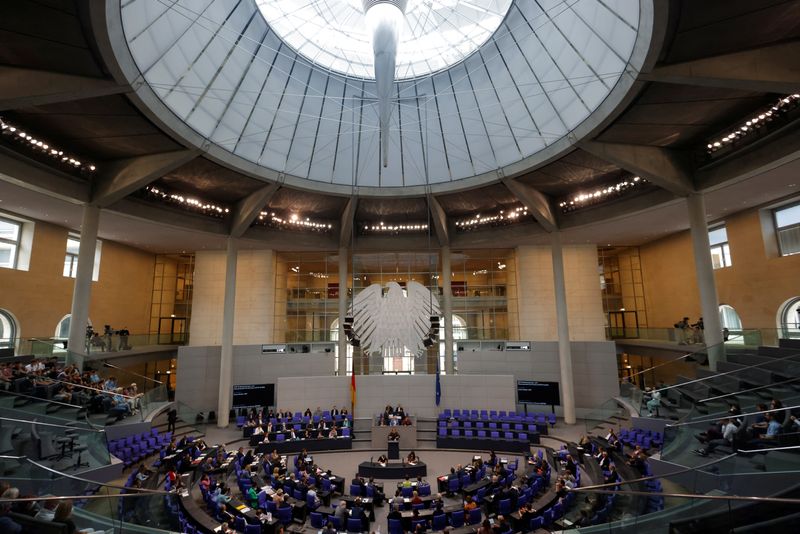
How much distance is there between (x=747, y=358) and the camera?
614 inches

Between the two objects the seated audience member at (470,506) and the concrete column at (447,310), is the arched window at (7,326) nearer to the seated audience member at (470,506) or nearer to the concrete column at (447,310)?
the seated audience member at (470,506)

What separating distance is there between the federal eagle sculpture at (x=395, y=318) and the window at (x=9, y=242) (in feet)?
66.2

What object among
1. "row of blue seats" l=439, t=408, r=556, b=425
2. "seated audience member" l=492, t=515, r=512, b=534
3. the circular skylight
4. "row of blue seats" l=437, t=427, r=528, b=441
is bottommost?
"seated audience member" l=492, t=515, r=512, b=534

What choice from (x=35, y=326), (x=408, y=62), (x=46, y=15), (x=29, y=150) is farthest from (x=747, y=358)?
(x=35, y=326)

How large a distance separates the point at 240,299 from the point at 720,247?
94.8 ft

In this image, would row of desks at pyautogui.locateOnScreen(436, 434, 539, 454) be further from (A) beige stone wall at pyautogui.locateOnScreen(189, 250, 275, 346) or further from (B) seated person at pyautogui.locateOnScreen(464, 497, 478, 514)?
(A) beige stone wall at pyautogui.locateOnScreen(189, 250, 275, 346)

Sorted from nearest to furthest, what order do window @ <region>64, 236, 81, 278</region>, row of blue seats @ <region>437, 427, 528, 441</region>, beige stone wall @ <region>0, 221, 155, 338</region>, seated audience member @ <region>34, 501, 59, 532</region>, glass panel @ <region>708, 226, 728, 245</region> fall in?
seated audience member @ <region>34, 501, 59, 532</region> → row of blue seats @ <region>437, 427, 528, 441</region> → beige stone wall @ <region>0, 221, 155, 338</region> → glass panel @ <region>708, 226, 728, 245</region> → window @ <region>64, 236, 81, 278</region>

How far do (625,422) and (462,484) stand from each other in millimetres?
10917

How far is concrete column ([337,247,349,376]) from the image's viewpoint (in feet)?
83.0

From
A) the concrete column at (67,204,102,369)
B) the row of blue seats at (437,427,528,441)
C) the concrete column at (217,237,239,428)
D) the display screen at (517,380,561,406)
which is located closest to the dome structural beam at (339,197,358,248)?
the concrete column at (217,237,239,428)

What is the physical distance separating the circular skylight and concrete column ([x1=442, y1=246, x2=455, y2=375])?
1140 cm

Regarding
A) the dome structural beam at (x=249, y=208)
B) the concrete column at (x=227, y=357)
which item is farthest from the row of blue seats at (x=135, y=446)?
the dome structural beam at (x=249, y=208)

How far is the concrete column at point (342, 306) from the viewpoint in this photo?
2530 cm

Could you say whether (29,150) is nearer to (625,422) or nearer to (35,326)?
(35,326)
